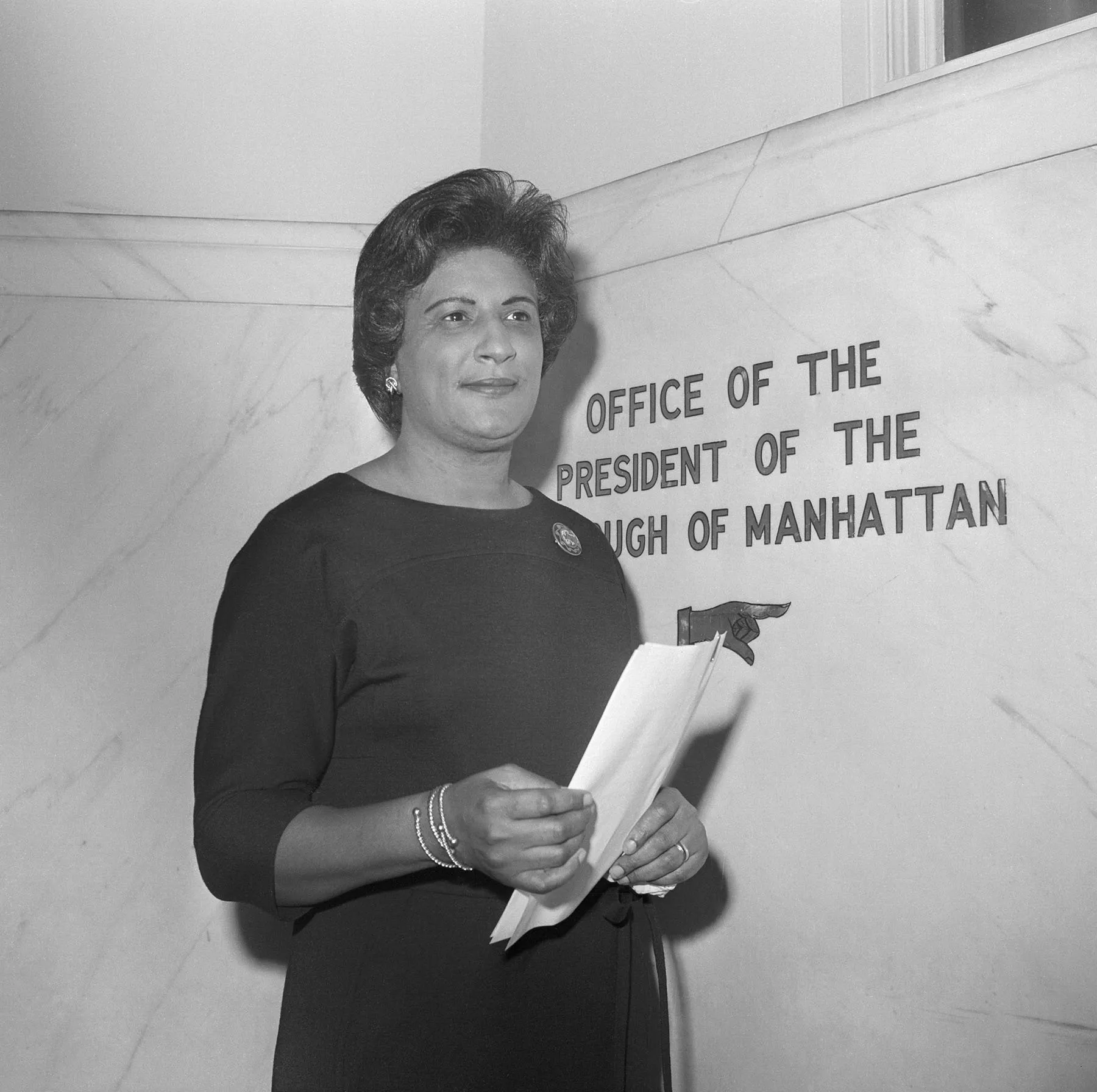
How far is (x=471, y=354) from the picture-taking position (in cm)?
160

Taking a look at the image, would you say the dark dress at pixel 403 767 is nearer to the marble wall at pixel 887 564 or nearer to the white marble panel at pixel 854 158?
the marble wall at pixel 887 564

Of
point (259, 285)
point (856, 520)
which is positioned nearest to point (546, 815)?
point (856, 520)

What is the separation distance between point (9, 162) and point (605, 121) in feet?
3.86

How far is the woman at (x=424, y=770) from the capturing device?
4.07ft

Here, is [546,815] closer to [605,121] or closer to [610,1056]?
[610,1056]

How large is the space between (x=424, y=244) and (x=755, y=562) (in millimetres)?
860

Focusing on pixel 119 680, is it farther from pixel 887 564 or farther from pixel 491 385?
pixel 887 564

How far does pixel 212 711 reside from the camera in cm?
131

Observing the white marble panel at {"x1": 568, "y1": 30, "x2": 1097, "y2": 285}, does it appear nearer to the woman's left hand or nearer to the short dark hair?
the short dark hair

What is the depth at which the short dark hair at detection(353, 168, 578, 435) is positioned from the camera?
5.44 feet

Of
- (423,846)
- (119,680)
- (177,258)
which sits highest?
(177,258)

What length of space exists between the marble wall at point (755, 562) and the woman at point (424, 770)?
24.5 inches

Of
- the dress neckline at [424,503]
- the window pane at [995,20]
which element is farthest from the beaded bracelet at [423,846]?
the window pane at [995,20]

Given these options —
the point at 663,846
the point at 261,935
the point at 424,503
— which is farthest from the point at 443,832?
the point at 261,935
